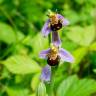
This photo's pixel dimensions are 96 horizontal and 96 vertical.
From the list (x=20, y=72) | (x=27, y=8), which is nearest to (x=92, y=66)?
(x=20, y=72)

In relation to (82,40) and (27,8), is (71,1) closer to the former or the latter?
(27,8)

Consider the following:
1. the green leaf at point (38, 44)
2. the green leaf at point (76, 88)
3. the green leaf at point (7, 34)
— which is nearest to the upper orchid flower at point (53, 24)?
the green leaf at point (76, 88)

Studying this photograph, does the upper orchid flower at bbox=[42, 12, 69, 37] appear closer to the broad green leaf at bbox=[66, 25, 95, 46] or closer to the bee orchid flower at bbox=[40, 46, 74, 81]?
the bee orchid flower at bbox=[40, 46, 74, 81]

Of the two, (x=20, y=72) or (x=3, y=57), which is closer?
(x=20, y=72)

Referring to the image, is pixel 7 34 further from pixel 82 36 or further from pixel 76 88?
pixel 76 88

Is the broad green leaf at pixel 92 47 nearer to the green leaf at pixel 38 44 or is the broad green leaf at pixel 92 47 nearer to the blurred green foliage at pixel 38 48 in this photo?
the blurred green foliage at pixel 38 48

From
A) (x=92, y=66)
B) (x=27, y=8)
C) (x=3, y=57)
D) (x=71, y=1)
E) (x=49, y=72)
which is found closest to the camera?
(x=49, y=72)
